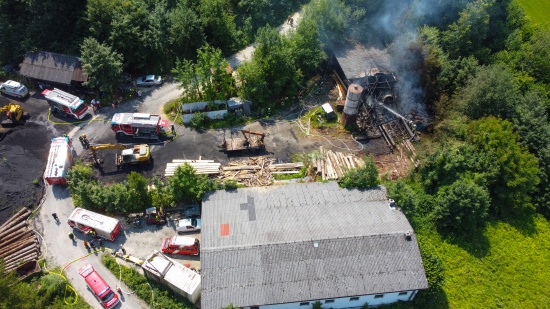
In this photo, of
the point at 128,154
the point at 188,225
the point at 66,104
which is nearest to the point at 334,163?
the point at 188,225

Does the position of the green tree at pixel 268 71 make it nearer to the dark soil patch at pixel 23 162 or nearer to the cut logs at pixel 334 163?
the cut logs at pixel 334 163

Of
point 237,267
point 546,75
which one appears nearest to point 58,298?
→ point 237,267

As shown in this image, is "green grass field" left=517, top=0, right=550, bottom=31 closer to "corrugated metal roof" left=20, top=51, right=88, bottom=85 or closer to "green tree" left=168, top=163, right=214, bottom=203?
"green tree" left=168, top=163, right=214, bottom=203

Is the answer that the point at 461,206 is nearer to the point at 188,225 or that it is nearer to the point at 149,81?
the point at 188,225

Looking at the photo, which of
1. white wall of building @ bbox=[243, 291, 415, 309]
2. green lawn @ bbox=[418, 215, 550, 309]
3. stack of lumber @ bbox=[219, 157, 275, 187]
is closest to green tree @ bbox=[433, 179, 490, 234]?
green lawn @ bbox=[418, 215, 550, 309]

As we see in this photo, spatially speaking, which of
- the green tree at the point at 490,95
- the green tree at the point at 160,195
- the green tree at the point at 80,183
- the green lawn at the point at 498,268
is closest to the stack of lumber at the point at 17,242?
the green tree at the point at 80,183

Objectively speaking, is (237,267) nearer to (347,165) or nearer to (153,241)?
(153,241)
